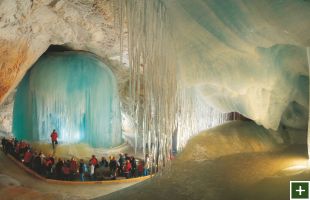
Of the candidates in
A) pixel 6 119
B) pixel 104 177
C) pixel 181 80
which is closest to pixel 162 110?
pixel 181 80

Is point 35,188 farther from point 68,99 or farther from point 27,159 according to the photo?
point 68,99

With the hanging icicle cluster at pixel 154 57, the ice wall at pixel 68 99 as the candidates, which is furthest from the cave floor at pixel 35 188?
the hanging icicle cluster at pixel 154 57

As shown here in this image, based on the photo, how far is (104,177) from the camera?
30.7 feet

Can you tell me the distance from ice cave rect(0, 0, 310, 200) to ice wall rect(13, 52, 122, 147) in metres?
0.04

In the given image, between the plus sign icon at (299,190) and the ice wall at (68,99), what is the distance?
→ 30.7 feet

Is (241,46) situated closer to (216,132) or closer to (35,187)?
(216,132)

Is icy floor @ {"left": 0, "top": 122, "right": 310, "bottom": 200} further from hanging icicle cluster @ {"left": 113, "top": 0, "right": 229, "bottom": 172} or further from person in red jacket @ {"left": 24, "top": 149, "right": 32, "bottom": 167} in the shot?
person in red jacket @ {"left": 24, "top": 149, "right": 32, "bottom": 167}

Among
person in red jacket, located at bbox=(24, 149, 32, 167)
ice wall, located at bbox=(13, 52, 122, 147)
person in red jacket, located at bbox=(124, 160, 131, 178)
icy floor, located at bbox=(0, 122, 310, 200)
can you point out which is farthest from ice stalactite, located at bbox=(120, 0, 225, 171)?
ice wall, located at bbox=(13, 52, 122, 147)

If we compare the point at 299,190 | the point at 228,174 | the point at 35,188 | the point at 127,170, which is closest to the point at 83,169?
the point at 127,170

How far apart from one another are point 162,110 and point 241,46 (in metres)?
1.67

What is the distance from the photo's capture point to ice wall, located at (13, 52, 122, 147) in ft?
39.2

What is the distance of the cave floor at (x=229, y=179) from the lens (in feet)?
13.2

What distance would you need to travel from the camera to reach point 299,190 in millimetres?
3697

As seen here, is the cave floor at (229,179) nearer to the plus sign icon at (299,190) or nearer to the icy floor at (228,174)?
the icy floor at (228,174)
